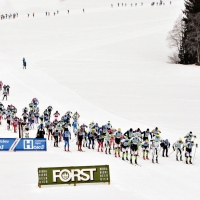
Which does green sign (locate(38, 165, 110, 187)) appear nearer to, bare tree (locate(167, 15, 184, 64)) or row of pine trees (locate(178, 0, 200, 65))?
row of pine trees (locate(178, 0, 200, 65))

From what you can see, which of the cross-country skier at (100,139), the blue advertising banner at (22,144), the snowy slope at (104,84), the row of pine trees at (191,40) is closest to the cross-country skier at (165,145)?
the snowy slope at (104,84)

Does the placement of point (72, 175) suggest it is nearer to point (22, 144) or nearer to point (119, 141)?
point (22, 144)

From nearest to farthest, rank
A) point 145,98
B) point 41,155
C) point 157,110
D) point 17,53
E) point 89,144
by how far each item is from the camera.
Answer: point 41,155 → point 89,144 → point 157,110 → point 145,98 → point 17,53

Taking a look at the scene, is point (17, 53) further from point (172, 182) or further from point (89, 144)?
point (172, 182)

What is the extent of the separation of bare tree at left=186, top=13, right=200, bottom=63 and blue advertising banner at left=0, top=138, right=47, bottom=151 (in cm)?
3981

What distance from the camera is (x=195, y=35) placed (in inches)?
2333

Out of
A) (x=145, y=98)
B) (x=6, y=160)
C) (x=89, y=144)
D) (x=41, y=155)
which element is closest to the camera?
(x=6, y=160)

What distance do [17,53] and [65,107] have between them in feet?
92.3

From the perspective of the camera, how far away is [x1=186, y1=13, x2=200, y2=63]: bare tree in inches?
2298

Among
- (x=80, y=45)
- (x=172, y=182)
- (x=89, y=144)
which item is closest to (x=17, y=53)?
(x=80, y=45)

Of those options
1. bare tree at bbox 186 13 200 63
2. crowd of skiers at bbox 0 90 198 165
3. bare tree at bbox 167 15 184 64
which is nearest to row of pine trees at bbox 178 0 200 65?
bare tree at bbox 186 13 200 63

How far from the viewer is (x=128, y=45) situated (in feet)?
225

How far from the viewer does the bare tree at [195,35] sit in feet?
192

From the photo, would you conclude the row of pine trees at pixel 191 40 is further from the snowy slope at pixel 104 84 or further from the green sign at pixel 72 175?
the green sign at pixel 72 175
